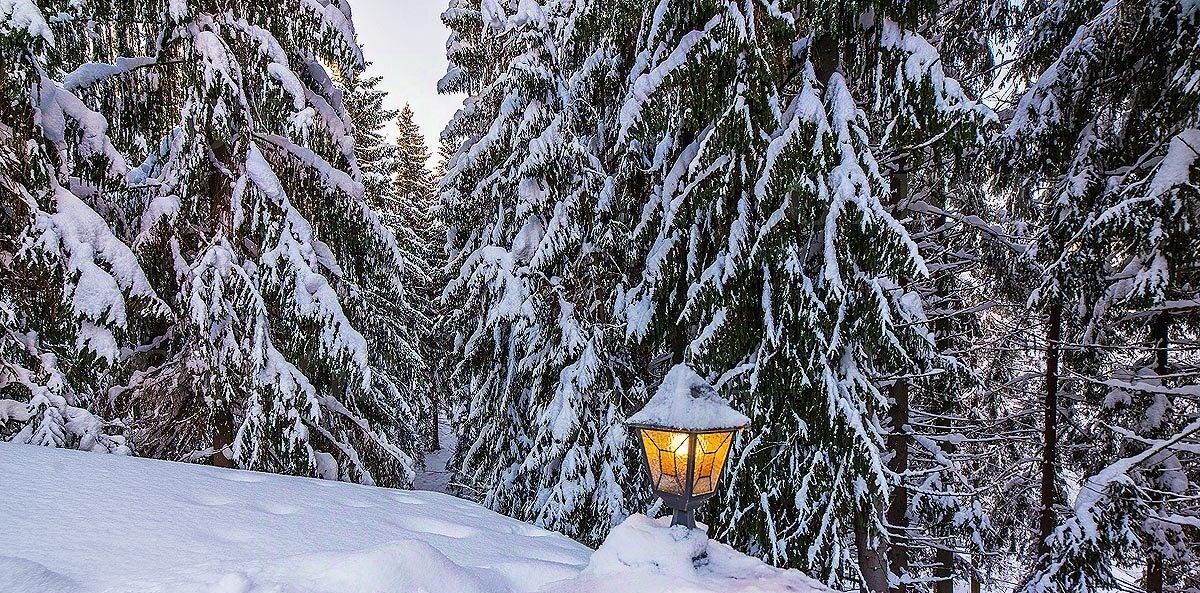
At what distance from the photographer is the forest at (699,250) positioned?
526cm

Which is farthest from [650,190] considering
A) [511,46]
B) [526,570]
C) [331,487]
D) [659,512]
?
[526,570]

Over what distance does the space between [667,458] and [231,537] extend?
211 cm

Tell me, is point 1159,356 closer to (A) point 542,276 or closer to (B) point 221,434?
(A) point 542,276

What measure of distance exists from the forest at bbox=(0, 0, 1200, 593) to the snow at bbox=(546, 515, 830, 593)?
2.22 meters

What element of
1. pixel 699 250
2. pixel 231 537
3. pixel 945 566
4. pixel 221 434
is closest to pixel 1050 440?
pixel 945 566

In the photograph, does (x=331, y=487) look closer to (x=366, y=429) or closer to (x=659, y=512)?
(x=366, y=429)

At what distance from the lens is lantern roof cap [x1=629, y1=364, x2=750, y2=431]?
3.14m

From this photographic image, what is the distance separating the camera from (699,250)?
263 inches

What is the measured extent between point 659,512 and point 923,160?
5.57 metres

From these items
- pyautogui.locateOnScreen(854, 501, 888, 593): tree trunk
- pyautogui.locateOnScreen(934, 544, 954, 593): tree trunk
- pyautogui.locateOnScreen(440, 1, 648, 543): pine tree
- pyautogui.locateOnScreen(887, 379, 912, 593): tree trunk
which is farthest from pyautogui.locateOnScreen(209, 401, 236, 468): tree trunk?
pyautogui.locateOnScreen(934, 544, 954, 593): tree trunk

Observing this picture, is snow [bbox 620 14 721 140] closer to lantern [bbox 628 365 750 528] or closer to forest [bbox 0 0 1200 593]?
forest [bbox 0 0 1200 593]

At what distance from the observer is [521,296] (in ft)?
27.7

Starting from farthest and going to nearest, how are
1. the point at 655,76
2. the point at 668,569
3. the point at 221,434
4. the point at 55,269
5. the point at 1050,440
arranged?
1. the point at 1050,440
2. the point at 221,434
3. the point at 655,76
4. the point at 55,269
5. the point at 668,569

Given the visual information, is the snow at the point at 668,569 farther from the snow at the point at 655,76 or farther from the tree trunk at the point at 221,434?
the tree trunk at the point at 221,434
